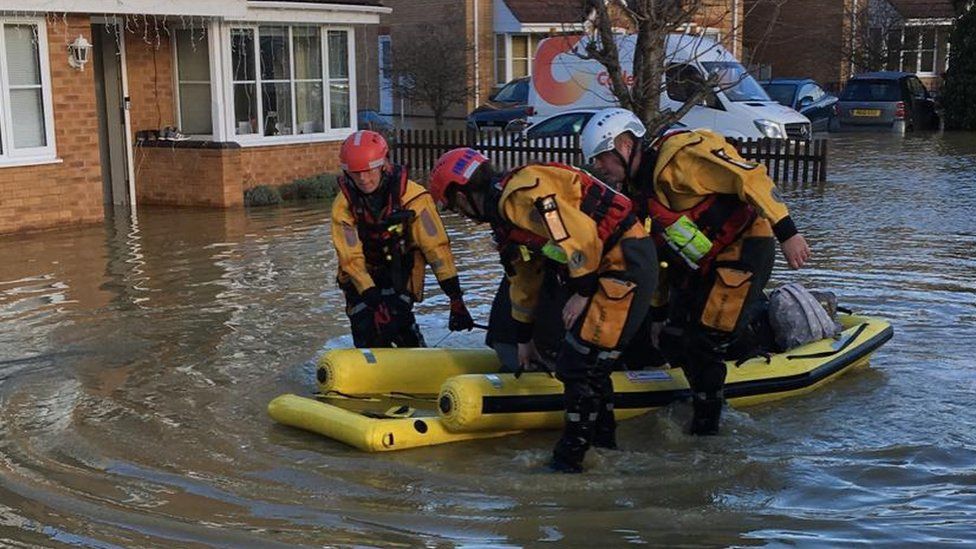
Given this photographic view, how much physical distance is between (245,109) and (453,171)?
40.3 ft

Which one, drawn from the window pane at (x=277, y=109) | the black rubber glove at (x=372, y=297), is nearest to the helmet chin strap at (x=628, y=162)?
the black rubber glove at (x=372, y=297)

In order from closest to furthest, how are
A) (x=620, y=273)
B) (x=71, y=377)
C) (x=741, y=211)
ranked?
(x=620, y=273), (x=741, y=211), (x=71, y=377)

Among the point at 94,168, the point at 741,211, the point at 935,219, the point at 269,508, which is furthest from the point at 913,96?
the point at 269,508

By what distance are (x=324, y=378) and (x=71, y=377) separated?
2.00 meters

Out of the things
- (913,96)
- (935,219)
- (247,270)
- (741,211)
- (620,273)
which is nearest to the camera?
(620,273)

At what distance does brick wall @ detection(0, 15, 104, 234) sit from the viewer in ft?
48.1

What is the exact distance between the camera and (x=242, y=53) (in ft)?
57.7

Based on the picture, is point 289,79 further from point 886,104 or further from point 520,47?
point 520,47

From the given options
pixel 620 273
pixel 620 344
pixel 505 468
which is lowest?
pixel 505 468

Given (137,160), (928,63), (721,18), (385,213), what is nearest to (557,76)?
(137,160)

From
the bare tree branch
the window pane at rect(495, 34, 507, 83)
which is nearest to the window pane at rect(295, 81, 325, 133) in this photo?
the bare tree branch

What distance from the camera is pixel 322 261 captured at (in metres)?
12.5

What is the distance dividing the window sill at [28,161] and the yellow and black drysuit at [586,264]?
10.4 metres

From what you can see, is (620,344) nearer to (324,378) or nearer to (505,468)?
(505,468)
